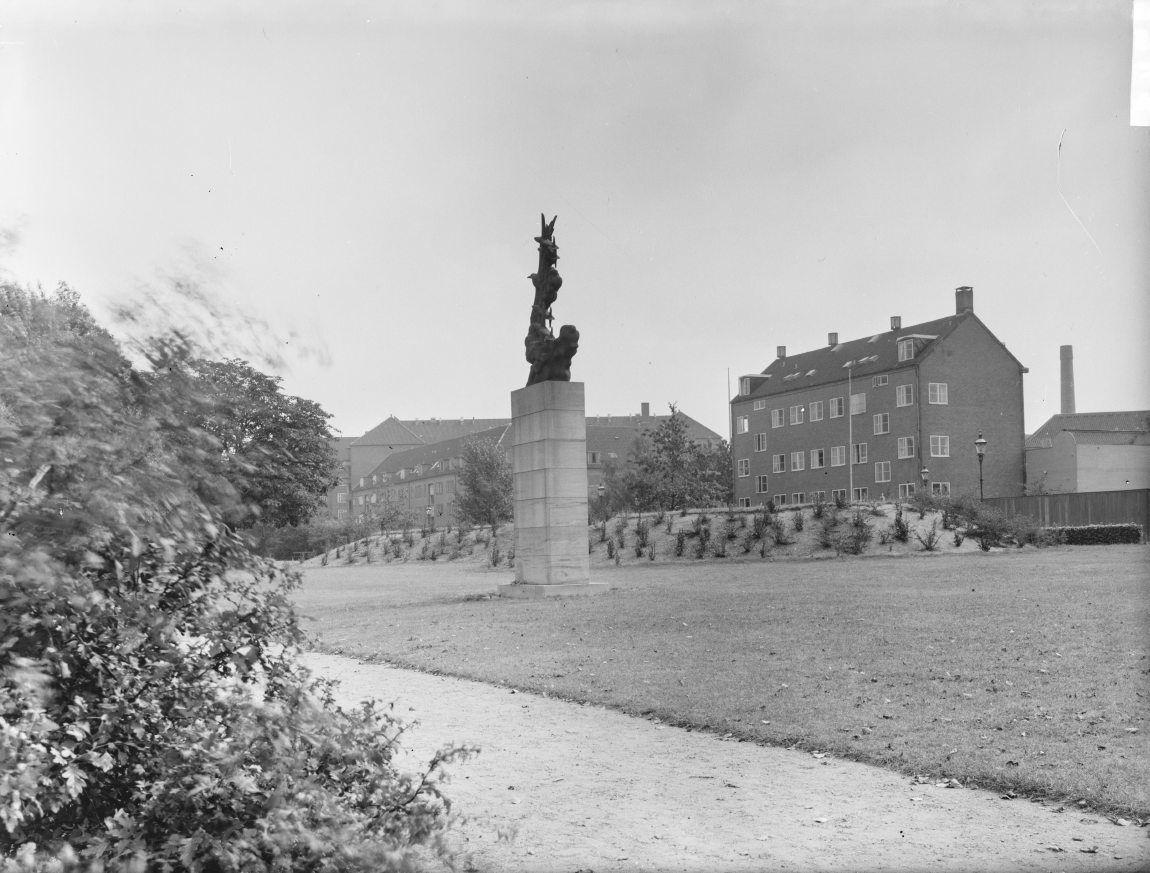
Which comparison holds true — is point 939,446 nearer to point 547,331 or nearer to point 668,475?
point 668,475

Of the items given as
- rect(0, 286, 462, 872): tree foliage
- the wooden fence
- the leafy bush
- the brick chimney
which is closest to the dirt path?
rect(0, 286, 462, 872): tree foliage

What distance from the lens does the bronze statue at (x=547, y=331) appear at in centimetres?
1867

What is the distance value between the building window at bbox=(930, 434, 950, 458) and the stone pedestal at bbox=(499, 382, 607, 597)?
4378 centimetres

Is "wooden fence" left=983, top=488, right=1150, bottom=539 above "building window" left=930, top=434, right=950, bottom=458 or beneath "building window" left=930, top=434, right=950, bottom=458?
beneath

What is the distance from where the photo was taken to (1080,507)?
36.9 m

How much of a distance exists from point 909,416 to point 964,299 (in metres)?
8.07

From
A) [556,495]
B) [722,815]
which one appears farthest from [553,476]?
[722,815]

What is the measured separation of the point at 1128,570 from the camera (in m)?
19.0

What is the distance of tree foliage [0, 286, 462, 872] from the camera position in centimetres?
315

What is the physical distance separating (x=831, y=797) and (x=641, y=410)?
379ft

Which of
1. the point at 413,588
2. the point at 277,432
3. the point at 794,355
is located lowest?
the point at 413,588

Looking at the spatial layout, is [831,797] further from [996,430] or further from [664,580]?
[996,430]

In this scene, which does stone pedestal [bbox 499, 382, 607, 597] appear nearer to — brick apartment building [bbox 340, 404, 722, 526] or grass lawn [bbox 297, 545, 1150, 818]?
grass lawn [bbox 297, 545, 1150, 818]

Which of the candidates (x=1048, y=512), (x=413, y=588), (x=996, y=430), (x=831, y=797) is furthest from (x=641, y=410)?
(x=831, y=797)
